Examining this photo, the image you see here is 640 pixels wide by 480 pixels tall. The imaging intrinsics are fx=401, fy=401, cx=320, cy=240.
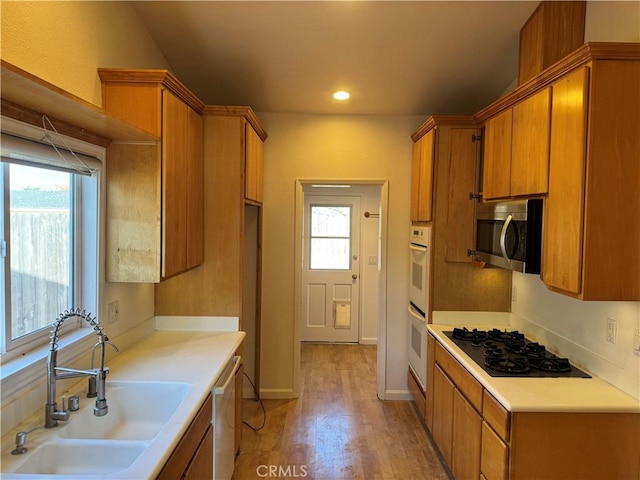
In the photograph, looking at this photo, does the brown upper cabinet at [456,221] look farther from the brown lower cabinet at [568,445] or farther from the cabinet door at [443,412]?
the brown lower cabinet at [568,445]

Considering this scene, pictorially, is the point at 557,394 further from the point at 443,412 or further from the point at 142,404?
the point at 142,404

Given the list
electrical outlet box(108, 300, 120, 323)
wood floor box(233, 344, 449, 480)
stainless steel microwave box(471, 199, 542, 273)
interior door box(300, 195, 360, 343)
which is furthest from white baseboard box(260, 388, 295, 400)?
stainless steel microwave box(471, 199, 542, 273)

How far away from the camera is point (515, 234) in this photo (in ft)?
7.06

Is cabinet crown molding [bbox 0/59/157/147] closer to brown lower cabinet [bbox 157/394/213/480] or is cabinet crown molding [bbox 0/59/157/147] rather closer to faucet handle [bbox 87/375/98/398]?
faucet handle [bbox 87/375/98/398]

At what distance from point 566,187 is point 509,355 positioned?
1.08 meters

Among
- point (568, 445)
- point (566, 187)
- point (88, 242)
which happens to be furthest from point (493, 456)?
point (88, 242)

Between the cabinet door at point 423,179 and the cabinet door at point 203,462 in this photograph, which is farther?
the cabinet door at point 423,179

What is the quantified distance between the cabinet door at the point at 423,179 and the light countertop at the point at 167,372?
1.68 m

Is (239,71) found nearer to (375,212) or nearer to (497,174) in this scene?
(497,174)

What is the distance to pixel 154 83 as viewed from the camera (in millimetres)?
2035

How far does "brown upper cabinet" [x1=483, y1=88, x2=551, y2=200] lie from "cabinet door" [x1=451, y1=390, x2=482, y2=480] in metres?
1.22

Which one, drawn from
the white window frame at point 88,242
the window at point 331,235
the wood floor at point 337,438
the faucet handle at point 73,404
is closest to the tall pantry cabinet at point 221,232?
the wood floor at point 337,438

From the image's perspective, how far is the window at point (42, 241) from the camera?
153 centimetres

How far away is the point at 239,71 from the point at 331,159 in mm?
1115
